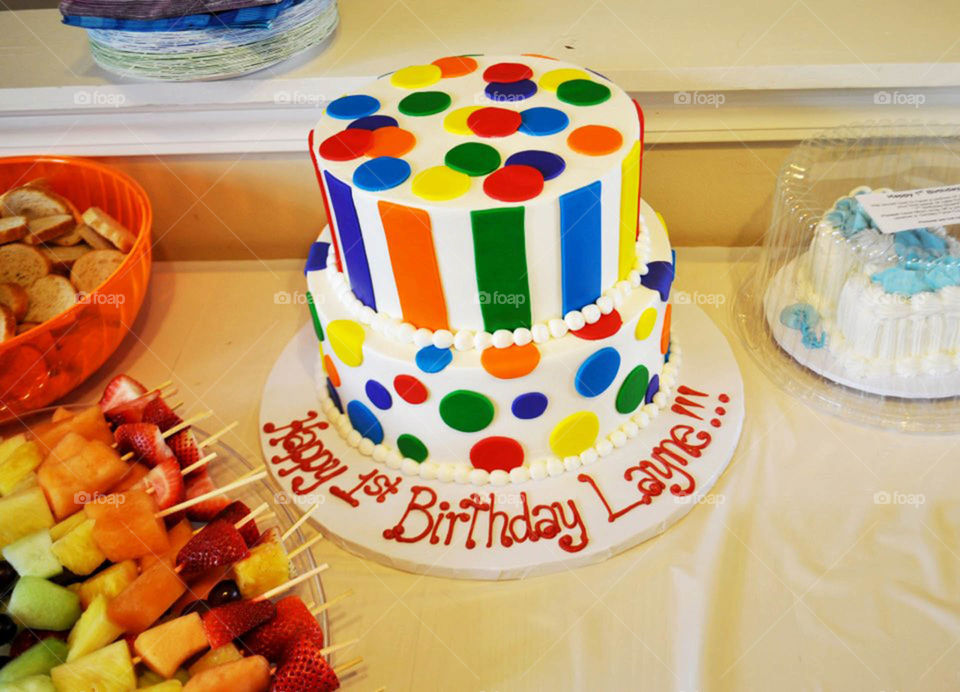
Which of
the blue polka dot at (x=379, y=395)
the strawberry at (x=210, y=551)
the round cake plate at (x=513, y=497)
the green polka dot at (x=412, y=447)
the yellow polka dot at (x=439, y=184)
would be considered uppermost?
the yellow polka dot at (x=439, y=184)

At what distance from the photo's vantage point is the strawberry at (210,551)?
1072mm

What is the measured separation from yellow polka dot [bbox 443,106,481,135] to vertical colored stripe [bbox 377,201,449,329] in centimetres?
18

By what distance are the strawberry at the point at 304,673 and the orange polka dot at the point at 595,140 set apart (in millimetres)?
696

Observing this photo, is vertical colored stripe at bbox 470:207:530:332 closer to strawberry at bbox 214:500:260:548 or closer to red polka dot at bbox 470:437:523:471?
red polka dot at bbox 470:437:523:471

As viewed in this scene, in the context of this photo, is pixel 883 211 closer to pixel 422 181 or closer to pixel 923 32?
pixel 923 32

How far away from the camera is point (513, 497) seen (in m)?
1.24

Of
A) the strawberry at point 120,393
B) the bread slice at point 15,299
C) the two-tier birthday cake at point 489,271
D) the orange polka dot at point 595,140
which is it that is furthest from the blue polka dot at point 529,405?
the bread slice at point 15,299

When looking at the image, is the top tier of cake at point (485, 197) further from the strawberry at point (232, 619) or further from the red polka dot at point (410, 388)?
the strawberry at point (232, 619)

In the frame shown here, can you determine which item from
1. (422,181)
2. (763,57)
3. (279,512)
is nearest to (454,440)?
(279,512)

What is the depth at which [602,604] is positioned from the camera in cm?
114

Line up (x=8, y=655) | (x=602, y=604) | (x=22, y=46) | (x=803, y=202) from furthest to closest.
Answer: (x=22, y=46)
(x=803, y=202)
(x=602, y=604)
(x=8, y=655)

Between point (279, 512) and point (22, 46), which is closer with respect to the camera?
point (279, 512)

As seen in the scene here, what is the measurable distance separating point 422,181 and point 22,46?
3.41 feet

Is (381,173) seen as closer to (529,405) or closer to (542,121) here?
(542,121)
